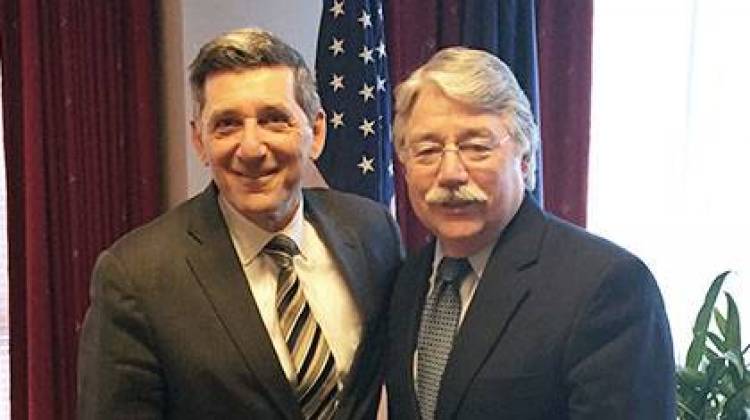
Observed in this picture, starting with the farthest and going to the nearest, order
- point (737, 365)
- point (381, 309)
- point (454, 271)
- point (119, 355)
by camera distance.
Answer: point (737, 365), point (381, 309), point (454, 271), point (119, 355)

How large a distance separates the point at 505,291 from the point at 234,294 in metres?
0.46

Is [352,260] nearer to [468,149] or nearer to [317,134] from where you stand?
[317,134]

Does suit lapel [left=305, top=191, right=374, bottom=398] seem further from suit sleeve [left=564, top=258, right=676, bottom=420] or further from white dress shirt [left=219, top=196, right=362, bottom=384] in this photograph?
suit sleeve [left=564, top=258, right=676, bottom=420]

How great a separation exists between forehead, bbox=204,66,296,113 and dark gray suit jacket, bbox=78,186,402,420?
246mm

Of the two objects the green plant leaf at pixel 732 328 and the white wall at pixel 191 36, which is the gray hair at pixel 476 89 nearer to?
the green plant leaf at pixel 732 328

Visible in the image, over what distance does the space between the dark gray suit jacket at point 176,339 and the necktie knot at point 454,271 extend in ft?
1.07

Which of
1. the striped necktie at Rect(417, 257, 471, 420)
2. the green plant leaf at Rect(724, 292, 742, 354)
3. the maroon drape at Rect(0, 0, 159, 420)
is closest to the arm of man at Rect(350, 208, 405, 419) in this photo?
the striped necktie at Rect(417, 257, 471, 420)

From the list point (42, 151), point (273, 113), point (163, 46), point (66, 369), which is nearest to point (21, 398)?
point (66, 369)

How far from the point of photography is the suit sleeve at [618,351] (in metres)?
1.61

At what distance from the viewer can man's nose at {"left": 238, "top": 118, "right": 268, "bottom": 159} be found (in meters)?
1.73

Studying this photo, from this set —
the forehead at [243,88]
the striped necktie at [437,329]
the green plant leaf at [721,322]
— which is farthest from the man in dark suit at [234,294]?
the green plant leaf at [721,322]

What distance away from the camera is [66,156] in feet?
9.31

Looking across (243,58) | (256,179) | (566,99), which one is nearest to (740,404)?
(566,99)

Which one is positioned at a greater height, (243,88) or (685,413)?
(243,88)
